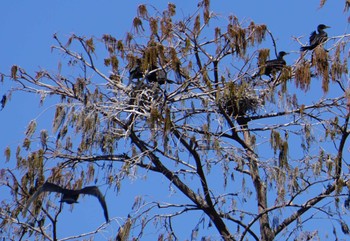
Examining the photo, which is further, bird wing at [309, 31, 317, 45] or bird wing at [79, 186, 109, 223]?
bird wing at [309, 31, 317, 45]

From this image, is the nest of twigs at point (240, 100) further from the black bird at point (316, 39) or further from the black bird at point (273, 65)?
the black bird at point (316, 39)

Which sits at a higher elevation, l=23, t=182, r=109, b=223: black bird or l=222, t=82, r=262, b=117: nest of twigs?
l=222, t=82, r=262, b=117: nest of twigs

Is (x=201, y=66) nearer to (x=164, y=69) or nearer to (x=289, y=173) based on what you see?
(x=164, y=69)

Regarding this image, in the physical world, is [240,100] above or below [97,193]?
above

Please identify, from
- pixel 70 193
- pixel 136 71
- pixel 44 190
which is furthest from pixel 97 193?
pixel 136 71

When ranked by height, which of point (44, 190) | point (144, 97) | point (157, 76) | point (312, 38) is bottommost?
point (44, 190)

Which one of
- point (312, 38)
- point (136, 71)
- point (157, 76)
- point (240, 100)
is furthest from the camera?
point (240, 100)

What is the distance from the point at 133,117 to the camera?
1191 centimetres

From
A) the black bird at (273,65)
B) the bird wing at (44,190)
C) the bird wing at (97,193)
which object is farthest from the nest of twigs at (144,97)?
the black bird at (273,65)

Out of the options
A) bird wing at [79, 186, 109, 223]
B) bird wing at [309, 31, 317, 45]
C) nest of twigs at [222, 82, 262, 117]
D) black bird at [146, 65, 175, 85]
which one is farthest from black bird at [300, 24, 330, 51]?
bird wing at [79, 186, 109, 223]

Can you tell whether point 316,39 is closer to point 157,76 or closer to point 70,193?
point 157,76

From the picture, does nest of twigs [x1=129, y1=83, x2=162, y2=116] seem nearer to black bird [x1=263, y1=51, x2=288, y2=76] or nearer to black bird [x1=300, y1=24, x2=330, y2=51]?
black bird [x1=263, y1=51, x2=288, y2=76]

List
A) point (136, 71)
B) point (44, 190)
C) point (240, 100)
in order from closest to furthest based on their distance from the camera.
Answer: point (44, 190) < point (136, 71) < point (240, 100)

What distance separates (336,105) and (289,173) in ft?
3.87
